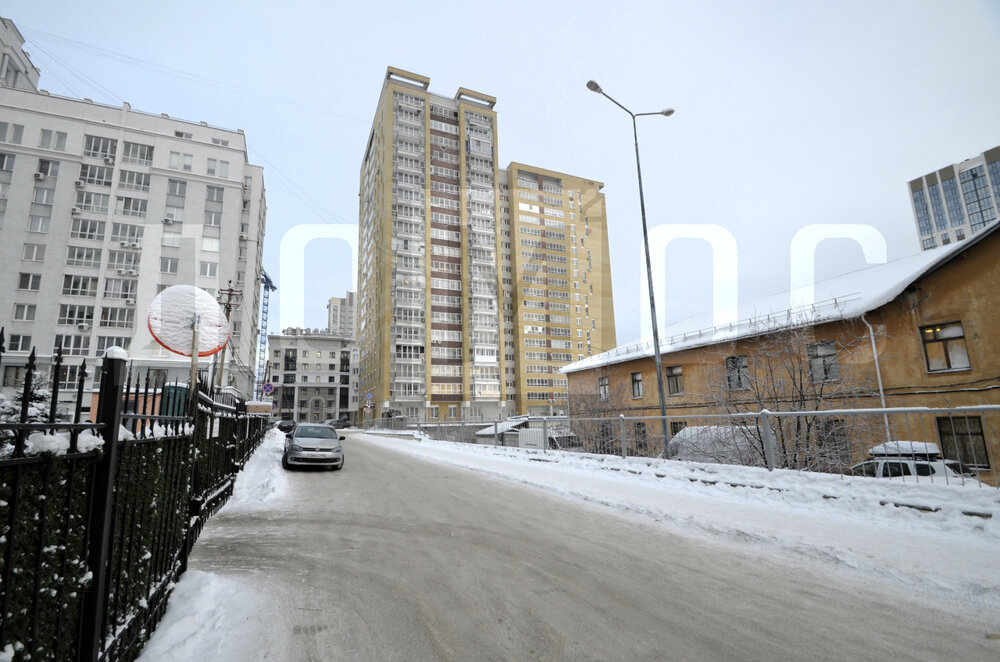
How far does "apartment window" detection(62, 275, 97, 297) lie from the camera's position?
43.7 m

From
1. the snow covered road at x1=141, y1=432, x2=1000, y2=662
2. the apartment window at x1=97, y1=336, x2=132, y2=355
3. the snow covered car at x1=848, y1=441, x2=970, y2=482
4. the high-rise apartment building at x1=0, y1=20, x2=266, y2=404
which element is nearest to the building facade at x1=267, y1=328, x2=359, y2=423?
the high-rise apartment building at x1=0, y1=20, x2=266, y2=404

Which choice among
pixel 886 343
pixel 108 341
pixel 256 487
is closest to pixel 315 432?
pixel 256 487

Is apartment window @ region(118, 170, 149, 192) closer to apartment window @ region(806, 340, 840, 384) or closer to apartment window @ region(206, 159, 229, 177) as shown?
apartment window @ region(206, 159, 229, 177)

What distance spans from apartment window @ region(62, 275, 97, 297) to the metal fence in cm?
4557

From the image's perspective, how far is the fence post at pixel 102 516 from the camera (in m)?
2.71

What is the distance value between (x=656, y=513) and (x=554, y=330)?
8806 centimetres

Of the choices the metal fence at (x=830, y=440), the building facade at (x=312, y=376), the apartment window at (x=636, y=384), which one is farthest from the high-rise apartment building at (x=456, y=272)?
the metal fence at (x=830, y=440)

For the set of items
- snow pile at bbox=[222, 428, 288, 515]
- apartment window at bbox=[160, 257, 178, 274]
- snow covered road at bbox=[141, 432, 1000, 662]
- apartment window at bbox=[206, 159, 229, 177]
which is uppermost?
apartment window at bbox=[206, 159, 229, 177]

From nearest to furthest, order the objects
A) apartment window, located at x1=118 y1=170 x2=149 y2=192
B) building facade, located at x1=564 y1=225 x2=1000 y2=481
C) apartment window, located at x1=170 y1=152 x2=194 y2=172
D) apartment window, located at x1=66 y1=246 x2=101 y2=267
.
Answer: building facade, located at x1=564 y1=225 x2=1000 y2=481, apartment window, located at x1=66 y1=246 x2=101 y2=267, apartment window, located at x1=118 y1=170 x2=149 y2=192, apartment window, located at x1=170 y1=152 x2=194 y2=172

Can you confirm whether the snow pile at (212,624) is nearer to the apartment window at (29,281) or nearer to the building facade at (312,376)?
the apartment window at (29,281)

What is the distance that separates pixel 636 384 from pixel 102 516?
2882cm

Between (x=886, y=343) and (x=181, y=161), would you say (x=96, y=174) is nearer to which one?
(x=181, y=161)

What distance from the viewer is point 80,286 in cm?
4403

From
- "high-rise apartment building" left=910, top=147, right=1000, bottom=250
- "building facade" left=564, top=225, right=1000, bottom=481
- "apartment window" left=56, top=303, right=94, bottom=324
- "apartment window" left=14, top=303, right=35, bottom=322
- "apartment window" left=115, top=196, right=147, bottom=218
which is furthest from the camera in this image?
"high-rise apartment building" left=910, top=147, right=1000, bottom=250
